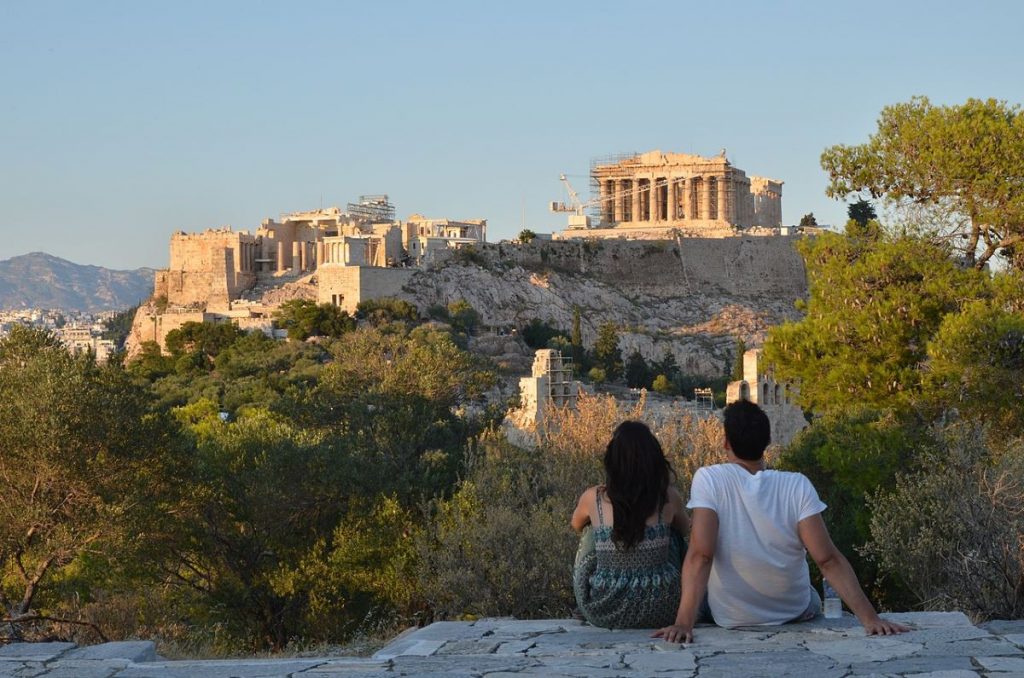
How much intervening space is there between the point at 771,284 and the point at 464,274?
17.2 m

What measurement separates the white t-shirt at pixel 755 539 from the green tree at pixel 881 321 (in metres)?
9.02

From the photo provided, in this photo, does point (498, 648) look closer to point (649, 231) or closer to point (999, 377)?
point (999, 377)

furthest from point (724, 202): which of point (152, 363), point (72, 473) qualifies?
point (72, 473)

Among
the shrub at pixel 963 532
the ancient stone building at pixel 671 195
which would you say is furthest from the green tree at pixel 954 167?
the ancient stone building at pixel 671 195

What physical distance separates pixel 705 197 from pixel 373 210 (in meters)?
17.4

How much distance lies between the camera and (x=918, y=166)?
49.2 ft

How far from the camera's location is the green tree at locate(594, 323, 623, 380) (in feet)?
161

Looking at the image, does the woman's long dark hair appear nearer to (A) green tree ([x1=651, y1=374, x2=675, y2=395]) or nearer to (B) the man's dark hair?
(B) the man's dark hair

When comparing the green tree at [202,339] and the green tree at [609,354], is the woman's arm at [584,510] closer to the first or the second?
the green tree at [202,339]

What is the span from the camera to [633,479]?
5.93 m

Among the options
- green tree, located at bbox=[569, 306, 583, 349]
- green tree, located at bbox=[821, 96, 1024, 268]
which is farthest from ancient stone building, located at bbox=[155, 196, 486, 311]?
green tree, located at bbox=[821, 96, 1024, 268]

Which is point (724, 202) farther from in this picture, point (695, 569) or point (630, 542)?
point (695, 569)

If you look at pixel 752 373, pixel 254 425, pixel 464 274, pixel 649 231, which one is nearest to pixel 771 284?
pixel 649 231

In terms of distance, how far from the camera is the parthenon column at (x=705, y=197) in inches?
2712
